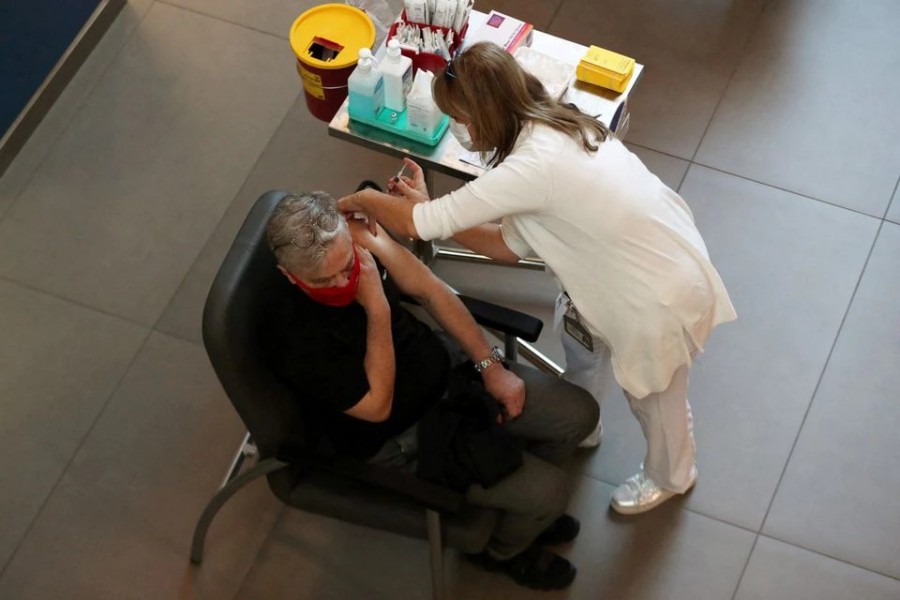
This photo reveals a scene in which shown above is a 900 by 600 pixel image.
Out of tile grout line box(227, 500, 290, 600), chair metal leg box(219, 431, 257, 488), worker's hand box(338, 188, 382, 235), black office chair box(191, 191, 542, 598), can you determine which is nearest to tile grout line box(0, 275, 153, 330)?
chair metal leg box(219, 431, 257, 488)

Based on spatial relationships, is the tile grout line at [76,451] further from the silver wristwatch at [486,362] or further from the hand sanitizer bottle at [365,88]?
the silver wristwatch at [486,362]

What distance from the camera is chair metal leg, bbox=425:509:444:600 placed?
7.17ft

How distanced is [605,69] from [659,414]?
34.9 inches

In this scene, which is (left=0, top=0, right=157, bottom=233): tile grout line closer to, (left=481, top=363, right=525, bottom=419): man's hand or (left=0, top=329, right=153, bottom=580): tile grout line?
(left=0, top=329, right=153, bottom=580): tile grout line

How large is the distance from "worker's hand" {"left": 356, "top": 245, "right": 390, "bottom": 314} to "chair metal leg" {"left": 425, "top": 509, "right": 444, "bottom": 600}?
0.46 meters

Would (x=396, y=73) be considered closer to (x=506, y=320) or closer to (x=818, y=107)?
(x=506, y=320)

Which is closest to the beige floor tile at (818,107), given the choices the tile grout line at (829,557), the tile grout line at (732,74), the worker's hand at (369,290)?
the tile grout line at (732,74)

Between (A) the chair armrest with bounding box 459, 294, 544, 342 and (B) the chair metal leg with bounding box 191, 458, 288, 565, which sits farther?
(A) the chair armrest with bounding box 459, 294, 544, 342

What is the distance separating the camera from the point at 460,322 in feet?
7.78

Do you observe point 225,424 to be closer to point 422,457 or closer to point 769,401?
point 422,457

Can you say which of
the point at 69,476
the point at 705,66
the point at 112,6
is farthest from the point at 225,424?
the point at 705,66

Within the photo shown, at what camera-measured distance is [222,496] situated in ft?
8.09

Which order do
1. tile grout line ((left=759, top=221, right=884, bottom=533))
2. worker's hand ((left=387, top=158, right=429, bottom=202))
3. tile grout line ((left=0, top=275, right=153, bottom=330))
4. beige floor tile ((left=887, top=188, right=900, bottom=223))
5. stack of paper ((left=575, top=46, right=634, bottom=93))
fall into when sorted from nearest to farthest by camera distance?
worker's hand ((left=387, top=158, right=429, bottom=202)), stack of paper ((left=575, top=46, right=634, bottom=93)), tile grout line ((left=759, top=221, right=884, bottom=533)), tile grout line ((left=0, top=275, right=153, bottom=330)), beige floor tile ((left=887, top=188, right=900, bottom=223))

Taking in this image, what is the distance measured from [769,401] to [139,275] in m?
1.97
